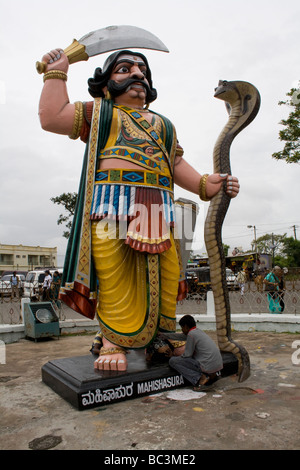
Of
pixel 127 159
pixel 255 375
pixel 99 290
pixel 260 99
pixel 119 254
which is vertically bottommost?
pixel 255 375

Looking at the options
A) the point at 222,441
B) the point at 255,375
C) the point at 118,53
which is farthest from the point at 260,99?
the point at 222,441

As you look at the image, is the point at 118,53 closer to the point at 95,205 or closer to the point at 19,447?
the point at 95,205

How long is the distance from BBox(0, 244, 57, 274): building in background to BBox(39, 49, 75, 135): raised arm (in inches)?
1498

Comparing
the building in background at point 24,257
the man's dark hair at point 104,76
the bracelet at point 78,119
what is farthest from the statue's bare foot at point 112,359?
the building in background at point 24,257

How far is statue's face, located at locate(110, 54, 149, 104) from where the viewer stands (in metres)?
3.61

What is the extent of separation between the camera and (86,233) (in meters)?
3.37

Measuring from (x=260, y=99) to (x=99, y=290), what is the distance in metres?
2.56

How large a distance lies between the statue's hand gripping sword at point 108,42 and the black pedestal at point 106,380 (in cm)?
284

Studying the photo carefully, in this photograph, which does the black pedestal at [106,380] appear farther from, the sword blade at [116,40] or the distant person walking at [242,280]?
the distant person walking at [242,280]

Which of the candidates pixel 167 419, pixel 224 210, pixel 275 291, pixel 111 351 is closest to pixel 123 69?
pixel 224 210

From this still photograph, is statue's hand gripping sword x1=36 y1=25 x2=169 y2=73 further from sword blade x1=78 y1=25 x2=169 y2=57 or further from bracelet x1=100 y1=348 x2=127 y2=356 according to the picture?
bracelet x1=100 y1=348 x2=127 y2=356

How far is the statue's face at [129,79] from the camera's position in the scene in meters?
3.61

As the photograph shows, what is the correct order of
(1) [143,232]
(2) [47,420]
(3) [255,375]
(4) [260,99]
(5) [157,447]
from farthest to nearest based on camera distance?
(4) [260,99], (3) [255,375], (1) [143,232], (2) [47,420], (5) [157,447]
